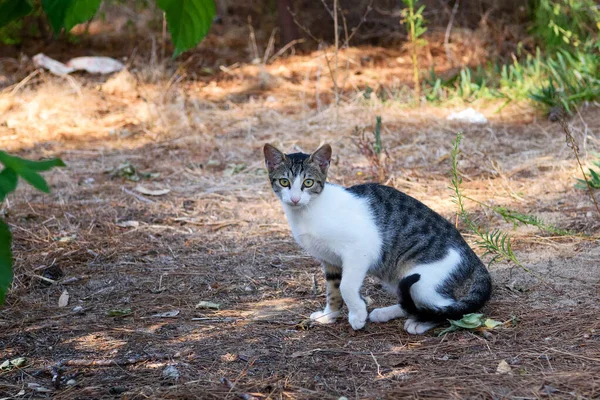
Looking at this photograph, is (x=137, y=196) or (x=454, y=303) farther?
(x=137, y=196)

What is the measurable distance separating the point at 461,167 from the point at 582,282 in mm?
2197

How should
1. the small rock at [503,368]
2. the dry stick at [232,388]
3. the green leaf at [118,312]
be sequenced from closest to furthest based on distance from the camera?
the dry stick at [232,388] → the small rock at [503,368] → the green leaf at [118,312]

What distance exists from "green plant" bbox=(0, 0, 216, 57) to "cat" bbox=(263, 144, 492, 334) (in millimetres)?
1627

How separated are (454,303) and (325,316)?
0.57 m

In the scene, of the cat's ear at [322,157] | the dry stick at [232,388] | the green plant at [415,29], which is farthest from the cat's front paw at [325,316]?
the green plant at [415,29]

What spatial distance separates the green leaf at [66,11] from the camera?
1.22 metres

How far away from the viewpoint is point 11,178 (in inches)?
44.6

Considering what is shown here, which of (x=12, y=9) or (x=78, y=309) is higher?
(x=12, y=9)

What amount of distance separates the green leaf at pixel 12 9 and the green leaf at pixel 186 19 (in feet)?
0.89

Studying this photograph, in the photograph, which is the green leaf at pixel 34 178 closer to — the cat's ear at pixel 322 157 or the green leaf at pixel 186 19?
the green leaf at pixel 186 19

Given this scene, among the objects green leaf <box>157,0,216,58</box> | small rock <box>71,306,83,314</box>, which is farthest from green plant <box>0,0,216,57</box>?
small rock <box>71,306,83,314</box>

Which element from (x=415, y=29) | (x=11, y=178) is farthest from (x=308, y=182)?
(x=415, y=29)

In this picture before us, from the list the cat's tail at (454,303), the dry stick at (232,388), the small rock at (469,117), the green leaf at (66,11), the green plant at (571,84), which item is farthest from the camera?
the small rock at (469,117)

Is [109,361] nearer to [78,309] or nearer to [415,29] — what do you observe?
[78,309]
